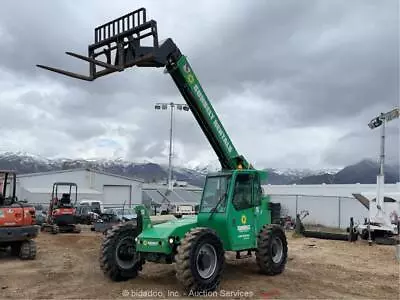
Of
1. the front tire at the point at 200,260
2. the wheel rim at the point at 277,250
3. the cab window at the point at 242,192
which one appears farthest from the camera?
the wheel rim at the point at 277,250

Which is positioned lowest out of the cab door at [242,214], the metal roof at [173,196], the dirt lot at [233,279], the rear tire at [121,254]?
the dirt lot at [233,279]

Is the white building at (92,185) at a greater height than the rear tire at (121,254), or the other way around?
the white building at (92,185)

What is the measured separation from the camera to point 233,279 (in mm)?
11312

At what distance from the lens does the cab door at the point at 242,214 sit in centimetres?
1105

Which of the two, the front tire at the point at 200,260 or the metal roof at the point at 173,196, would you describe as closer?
the front tire at the point at 200,260

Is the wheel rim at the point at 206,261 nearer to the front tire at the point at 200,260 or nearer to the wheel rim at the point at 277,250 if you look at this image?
the front tire at the point at 200,260

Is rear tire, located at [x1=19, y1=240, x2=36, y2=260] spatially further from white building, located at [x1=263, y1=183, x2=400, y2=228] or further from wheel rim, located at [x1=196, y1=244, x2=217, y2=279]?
white building, located at [x1=263, y1=183, x2=400, y2=228]

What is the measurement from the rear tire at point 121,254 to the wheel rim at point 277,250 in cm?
324

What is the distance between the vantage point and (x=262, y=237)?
38.3 ft

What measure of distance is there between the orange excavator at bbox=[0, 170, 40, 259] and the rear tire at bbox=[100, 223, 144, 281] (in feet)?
15.1

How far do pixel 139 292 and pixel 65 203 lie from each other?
17.4 m

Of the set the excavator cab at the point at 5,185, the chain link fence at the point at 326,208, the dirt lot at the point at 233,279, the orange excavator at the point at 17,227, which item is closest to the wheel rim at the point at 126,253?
the dirt lot at the point at 233,279

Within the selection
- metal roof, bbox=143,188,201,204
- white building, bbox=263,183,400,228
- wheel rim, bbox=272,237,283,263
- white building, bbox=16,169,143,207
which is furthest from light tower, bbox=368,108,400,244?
white building, bbox=16,169,143,207

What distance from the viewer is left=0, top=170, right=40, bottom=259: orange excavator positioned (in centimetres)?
1429
